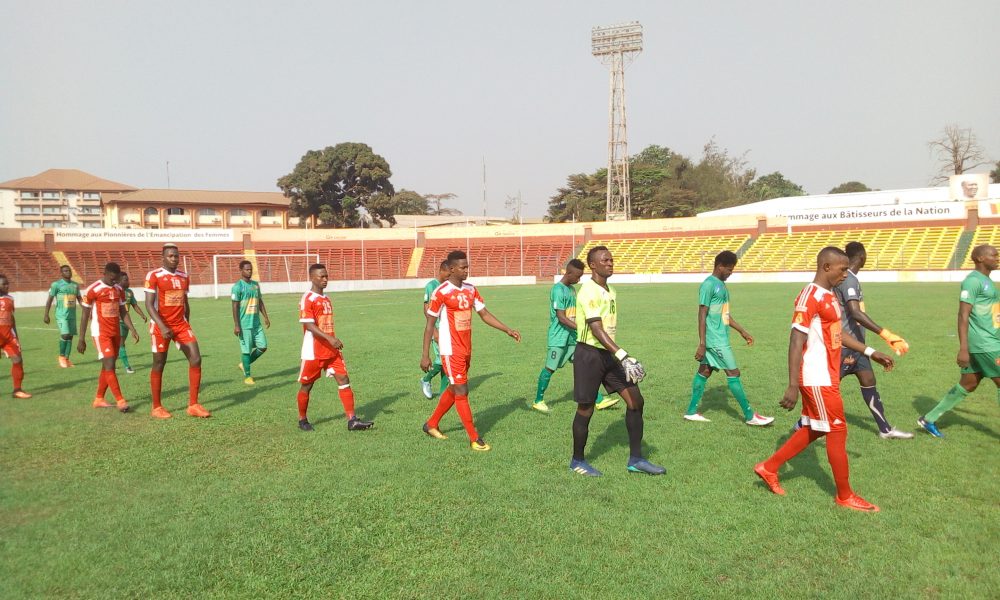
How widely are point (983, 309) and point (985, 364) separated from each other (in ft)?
1.84

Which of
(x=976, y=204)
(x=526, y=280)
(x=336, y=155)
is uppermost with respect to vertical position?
(x=336, y=155)

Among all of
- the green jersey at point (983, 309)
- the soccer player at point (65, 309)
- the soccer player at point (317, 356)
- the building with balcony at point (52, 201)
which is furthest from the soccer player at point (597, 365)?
the building with balcony at point (52, 201)

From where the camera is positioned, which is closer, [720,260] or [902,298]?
[720,260]

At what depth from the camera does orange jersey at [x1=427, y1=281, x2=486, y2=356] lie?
6781mm

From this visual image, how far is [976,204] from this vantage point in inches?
1777

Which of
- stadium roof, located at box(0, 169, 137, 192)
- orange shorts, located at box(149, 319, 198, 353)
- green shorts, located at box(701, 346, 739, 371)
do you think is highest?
stadium roof, located at box(0, 169, 137, 192)

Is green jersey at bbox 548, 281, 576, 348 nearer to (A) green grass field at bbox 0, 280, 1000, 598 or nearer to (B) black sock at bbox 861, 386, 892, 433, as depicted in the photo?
(A) green grass field at bbox 0, 280, 1000, 598

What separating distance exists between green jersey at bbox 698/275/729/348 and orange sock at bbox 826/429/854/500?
2.68 meters

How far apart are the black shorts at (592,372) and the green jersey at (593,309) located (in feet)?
0.25

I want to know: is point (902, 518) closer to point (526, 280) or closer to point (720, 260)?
point (720, 260)

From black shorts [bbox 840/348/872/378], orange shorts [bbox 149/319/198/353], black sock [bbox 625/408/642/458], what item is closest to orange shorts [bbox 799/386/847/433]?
black sock [bbox 625/408/642/458]

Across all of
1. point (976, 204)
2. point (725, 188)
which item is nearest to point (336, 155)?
point (725, 188)

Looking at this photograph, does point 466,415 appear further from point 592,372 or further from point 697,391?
point 697,391

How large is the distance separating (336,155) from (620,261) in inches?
1425
